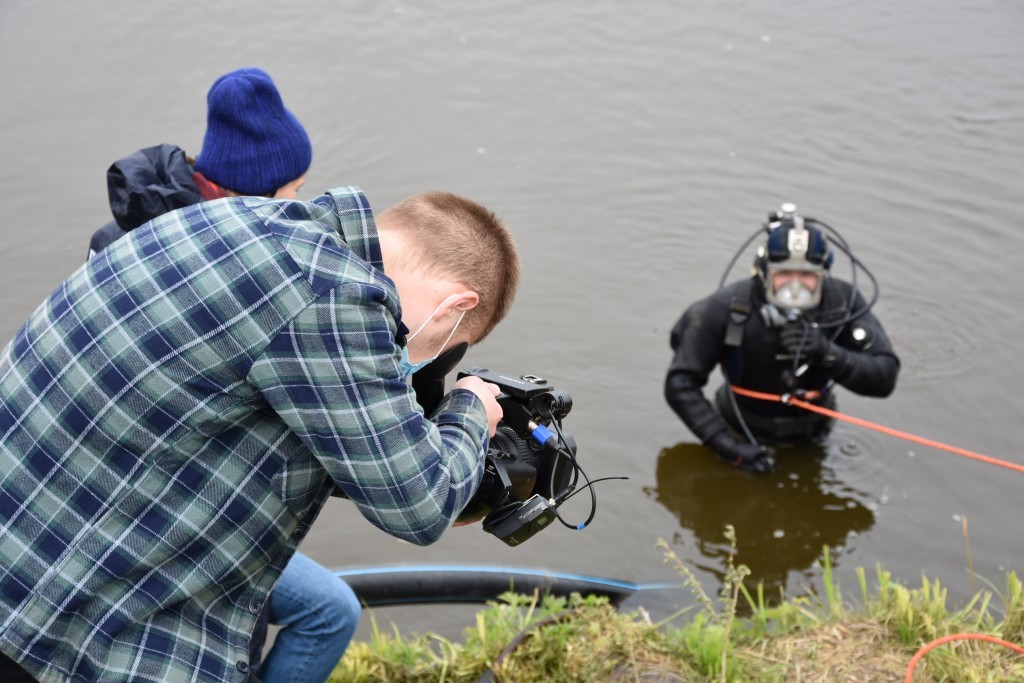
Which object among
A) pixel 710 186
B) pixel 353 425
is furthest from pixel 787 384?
pixel 353 425

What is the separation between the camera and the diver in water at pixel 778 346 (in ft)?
17.7

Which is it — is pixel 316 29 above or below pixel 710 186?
above

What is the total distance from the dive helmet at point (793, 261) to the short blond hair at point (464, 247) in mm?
3662

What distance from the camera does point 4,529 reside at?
66.9 inches

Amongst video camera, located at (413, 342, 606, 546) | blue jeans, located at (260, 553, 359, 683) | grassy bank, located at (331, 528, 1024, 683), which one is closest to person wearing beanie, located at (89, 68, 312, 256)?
blue jeans, located at (260, 553, 359, 683)

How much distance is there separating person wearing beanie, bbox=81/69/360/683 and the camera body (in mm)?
779

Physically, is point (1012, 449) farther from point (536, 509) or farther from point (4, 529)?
point (4, 529)

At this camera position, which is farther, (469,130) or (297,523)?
(469,130)

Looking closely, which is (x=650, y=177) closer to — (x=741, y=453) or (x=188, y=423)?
(x=741, y=453)

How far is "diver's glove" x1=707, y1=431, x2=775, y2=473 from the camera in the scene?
227 inches

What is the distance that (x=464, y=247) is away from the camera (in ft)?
6.10

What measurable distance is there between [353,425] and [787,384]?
4392mm

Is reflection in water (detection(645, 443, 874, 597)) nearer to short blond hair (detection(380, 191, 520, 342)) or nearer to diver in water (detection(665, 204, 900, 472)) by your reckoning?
→ diver in water (detection(665, 204, 900, 472))

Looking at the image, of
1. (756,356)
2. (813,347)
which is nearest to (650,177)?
(756,356)
